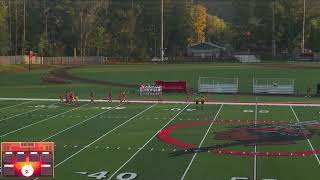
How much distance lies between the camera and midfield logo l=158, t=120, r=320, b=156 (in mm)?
22547

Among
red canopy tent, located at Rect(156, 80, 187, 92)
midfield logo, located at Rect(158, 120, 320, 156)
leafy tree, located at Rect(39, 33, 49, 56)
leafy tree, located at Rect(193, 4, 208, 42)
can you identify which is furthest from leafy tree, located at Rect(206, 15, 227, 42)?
midfield logo, located at Rect(158, 120, 320, 156)

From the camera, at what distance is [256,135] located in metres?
25.8

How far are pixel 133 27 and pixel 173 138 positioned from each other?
109311 millimetres

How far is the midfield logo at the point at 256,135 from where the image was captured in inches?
888

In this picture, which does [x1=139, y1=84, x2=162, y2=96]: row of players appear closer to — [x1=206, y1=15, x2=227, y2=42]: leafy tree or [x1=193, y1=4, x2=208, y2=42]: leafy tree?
[x1=193, y1=4, x2=208, y2=42]: leafy tree

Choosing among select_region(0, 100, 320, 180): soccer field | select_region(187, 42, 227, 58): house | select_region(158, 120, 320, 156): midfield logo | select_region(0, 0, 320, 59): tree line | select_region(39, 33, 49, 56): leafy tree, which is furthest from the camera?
select_region(187, 42, 227, 58): house

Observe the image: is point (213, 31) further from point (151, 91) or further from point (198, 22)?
point (151, 91)

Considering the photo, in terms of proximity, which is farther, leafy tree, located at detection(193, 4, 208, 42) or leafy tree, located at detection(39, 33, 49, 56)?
leafy tree, located at detection(193, 4, 208, 42)

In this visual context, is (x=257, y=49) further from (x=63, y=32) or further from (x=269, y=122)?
(x=269, y=122)

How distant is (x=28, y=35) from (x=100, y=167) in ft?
348
